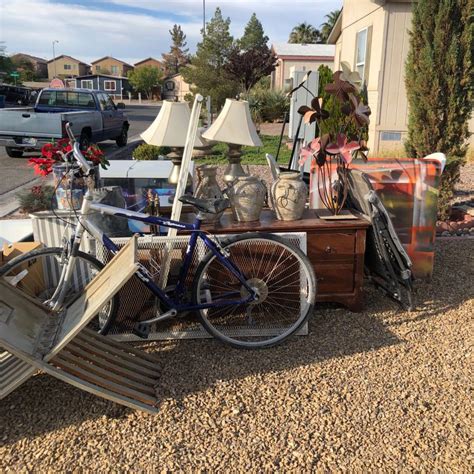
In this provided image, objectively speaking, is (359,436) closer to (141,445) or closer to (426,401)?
(426,401)

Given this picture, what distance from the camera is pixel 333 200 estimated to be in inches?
155

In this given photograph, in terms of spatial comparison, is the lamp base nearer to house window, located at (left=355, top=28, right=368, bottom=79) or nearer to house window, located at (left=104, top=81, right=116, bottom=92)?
house window, located at (left=355, top=28, right=368, bottom=79)

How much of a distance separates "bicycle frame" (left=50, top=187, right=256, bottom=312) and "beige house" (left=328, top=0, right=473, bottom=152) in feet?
24.3

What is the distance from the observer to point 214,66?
Result: 27.0 m

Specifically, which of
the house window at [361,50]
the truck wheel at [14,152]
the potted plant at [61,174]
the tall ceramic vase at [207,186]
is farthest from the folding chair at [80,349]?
the truck wheel at [14,152]

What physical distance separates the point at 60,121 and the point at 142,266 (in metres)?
8.34

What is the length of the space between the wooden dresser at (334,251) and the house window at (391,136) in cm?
689

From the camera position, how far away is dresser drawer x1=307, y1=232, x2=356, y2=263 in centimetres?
364

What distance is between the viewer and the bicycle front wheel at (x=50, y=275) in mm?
3156

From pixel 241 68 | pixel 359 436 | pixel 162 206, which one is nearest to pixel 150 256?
pixel 162 206

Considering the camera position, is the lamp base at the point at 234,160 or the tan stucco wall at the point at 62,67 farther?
the tan stucco wall at the point at 62,67

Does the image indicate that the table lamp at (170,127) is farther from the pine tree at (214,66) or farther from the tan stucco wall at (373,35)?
the pine tree at (214,66)

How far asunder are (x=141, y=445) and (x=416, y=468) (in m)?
1.28

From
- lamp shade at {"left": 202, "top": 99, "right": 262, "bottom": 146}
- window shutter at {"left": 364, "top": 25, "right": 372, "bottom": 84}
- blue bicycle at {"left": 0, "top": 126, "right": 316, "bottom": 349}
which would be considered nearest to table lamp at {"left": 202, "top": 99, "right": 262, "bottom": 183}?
lamp shade at {"left": 202, "top": 99, "right": 262, "bottom": 146}
